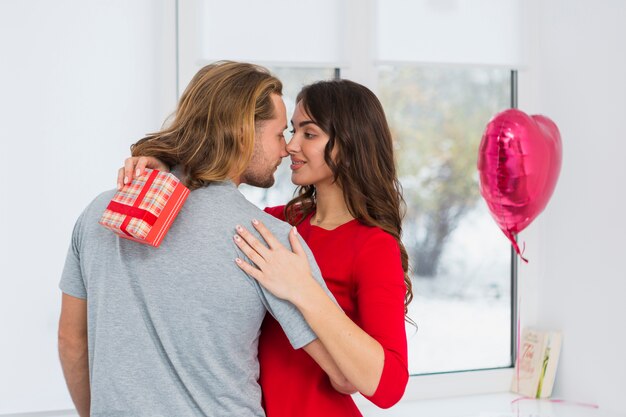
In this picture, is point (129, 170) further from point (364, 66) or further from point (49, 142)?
point (364, 66)

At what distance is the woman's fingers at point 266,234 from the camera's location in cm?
142

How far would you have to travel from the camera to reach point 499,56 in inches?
121

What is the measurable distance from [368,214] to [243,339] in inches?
20.2

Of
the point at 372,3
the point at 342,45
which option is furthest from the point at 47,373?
the point at 372,3

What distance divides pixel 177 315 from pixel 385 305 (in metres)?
0.43

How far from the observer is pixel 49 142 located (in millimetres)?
2469

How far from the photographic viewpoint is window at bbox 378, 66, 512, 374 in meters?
3.05

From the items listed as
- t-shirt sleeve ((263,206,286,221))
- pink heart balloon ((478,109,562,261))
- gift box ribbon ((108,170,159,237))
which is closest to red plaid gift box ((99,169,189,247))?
gift box ribbon ((108,170,159,237))

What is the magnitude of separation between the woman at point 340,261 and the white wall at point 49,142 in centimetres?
84

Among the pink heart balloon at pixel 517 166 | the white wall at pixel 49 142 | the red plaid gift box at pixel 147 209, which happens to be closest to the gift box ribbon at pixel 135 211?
the red plaid gift box at pixel 147 209

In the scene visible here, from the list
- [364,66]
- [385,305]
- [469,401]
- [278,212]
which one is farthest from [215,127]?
[469,401]

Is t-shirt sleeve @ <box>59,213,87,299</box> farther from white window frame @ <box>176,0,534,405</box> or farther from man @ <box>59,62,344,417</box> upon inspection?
white window frame @ <box>176,0,534,405</box>

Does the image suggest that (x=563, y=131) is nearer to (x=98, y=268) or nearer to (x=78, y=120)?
(x=78, y=120)

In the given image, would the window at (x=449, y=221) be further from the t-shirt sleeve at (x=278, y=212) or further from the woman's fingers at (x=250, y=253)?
the woman's fingers at (x=250, y=253)
